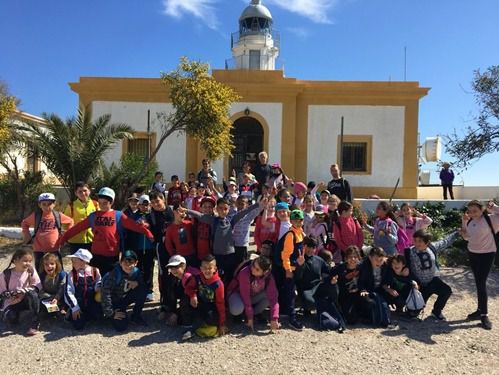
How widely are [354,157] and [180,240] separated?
500 inches

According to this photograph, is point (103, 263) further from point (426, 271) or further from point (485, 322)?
point (485, 322)

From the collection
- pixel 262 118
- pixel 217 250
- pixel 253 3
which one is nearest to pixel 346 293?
pixel 217 250

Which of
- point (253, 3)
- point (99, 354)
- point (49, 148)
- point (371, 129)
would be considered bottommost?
point (99, 354)

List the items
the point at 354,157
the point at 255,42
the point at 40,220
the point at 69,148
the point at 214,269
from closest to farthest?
the point at 214,269 < the point at 40,220 < the point at 69,148 < the point at 354,157 < the point at 255,42

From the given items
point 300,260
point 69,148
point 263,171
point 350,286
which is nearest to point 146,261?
point 300,260

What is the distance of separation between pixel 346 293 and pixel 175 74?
8945 millimetres

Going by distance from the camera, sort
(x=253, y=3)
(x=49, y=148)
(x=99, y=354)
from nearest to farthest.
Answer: (x=99, y=354) → (x=49, y=148) → (x=253, y=3)

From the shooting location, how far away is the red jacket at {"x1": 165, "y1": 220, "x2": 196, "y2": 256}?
4969mm

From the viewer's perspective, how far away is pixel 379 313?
479 centimetres

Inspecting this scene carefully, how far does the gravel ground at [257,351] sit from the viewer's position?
3.73m

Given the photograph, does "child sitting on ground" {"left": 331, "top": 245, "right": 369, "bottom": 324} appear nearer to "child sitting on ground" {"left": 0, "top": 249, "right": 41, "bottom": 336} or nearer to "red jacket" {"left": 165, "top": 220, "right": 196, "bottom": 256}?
"red jacket" {"left": 165, "top": 220, "right": 196, "bottom": 256}

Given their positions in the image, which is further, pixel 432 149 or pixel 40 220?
pixel 432 149

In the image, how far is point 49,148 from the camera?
9.19 meters

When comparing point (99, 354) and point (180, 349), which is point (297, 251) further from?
point (99, 354)
